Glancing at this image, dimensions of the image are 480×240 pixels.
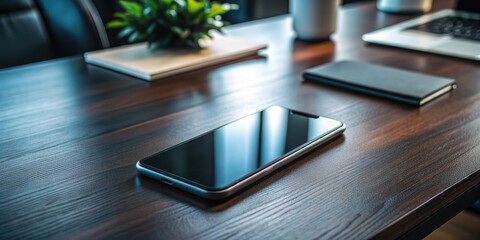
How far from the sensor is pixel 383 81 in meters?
0.83

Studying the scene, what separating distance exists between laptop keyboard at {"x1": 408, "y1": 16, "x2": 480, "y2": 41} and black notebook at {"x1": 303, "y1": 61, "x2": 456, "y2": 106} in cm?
31

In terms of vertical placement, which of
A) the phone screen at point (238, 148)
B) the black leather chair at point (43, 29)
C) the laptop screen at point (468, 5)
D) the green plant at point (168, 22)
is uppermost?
the green plant at point (168, 22)

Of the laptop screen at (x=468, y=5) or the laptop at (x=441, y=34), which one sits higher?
the laptop screen at (x=468, y=5)

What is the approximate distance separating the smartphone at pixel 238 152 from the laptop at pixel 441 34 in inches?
17.6

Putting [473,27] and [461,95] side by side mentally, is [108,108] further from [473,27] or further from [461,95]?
[473,27]

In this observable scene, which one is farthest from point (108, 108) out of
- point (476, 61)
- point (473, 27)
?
point (473, 27)

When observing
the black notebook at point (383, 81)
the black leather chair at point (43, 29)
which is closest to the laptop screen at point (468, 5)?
the black notebook at point (383, 81)

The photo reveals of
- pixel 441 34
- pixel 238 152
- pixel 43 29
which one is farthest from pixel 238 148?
pixel 43 29

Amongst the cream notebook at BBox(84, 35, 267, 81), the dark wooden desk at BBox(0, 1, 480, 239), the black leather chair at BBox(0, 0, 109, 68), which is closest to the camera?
the dark wooden desk at BBox(0, 1, 480, 239)

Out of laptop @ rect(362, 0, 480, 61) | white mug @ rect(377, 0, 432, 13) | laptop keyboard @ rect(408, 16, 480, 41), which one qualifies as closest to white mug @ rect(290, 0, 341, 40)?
laptop @ rect(362, 0, 480, 61)

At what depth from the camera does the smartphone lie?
532mm

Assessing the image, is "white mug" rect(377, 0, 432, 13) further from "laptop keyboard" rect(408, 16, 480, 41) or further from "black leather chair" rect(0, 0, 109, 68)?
"black leather chair" rect(0, 0, 109, 68)

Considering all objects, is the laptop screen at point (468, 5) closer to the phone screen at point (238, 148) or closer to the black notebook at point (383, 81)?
the black notebook at point (383, 81)

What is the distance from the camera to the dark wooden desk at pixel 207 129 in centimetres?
48
